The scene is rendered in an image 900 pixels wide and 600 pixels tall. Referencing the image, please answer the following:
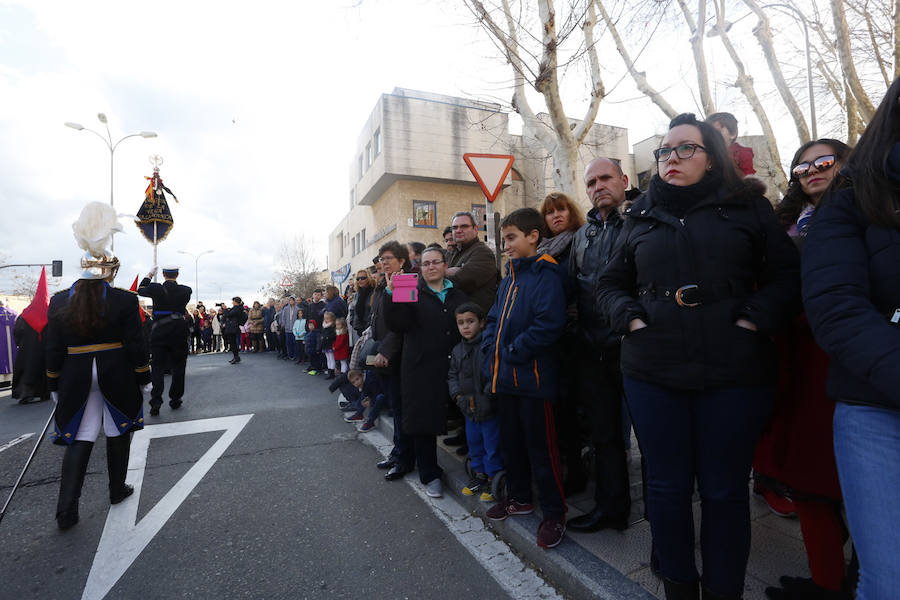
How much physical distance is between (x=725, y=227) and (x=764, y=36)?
11.6 meters

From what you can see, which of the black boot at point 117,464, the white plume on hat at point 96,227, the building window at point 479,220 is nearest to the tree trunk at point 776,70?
the building window at point 479,220

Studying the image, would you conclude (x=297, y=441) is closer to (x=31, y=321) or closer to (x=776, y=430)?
(x=31, y=321)

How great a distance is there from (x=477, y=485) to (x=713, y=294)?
2.45 m

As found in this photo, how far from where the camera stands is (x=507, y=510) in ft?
9.96

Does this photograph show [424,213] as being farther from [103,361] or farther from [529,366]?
[529,366]

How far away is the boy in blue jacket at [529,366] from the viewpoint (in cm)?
266

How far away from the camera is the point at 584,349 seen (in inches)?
113

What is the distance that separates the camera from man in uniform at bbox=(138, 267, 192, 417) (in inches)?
281

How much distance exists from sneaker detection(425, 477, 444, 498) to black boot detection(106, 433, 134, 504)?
2.42 m

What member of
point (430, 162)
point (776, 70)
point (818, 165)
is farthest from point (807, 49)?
point (430, 162)

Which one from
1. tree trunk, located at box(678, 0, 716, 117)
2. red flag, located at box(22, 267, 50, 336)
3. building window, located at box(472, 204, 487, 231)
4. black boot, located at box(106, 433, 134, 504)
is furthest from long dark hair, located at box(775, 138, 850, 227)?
tree trunk, located at box(678, 0, 716, 117)

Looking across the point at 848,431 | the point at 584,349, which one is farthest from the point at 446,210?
the point at 848,431

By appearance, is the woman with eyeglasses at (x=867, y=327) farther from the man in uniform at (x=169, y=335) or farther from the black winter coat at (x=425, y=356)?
the man in uniform at (x=169, y=335)

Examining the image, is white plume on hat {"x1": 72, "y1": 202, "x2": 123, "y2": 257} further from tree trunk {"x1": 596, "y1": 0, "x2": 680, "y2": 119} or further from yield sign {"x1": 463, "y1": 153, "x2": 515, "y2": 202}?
tree trunk {"x1": 596, "y1": 0, "x2": 680, "y2": 119}
